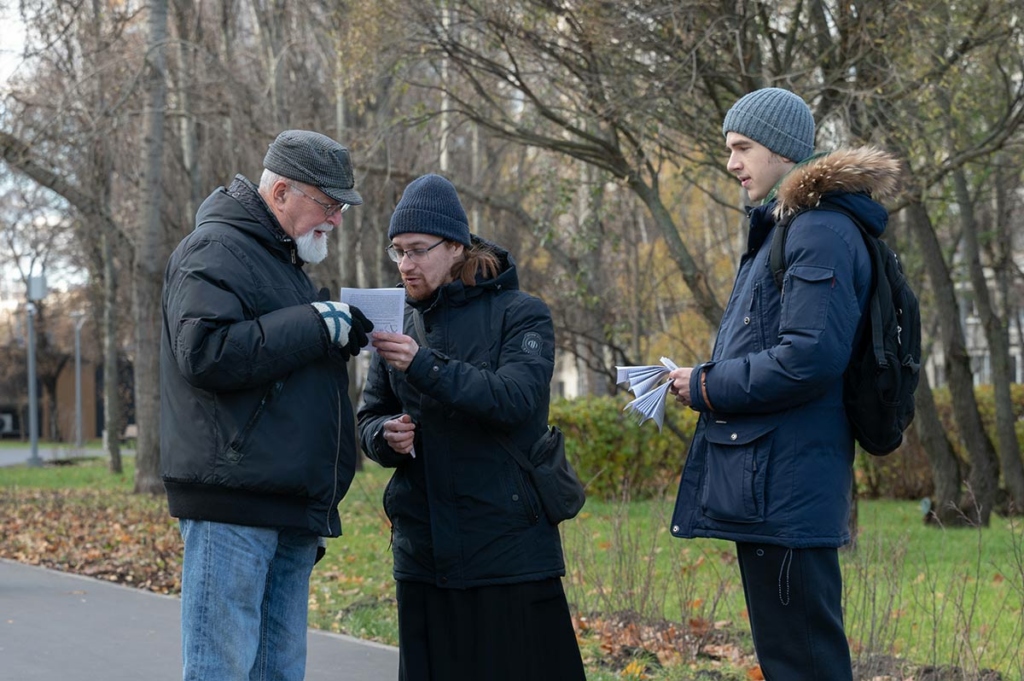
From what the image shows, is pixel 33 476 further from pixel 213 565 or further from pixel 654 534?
pixel 213 565

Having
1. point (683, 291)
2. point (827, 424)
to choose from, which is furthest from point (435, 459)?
point (683, 291)

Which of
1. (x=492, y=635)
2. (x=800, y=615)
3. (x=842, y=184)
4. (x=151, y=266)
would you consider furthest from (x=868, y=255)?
(x=151, y=266)

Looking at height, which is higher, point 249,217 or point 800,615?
point 249,217

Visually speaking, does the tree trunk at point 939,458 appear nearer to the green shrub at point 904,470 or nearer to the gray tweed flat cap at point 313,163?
the green shrub at point 904,470

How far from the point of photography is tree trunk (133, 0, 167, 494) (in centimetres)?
1630

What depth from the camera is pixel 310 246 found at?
13.3 feet

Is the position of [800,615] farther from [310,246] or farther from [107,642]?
[107,642]

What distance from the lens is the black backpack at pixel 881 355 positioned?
3799mm

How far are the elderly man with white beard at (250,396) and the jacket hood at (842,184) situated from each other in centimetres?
128

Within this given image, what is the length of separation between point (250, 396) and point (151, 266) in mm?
13755

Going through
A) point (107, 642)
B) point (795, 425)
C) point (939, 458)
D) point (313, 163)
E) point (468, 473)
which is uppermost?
point (313, 163)

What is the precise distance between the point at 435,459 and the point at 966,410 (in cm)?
1154

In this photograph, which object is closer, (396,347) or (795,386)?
(795,386)

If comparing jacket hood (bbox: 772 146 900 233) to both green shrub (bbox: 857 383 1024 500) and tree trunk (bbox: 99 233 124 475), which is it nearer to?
green shrub (bbox: 857 383 1024 500)
